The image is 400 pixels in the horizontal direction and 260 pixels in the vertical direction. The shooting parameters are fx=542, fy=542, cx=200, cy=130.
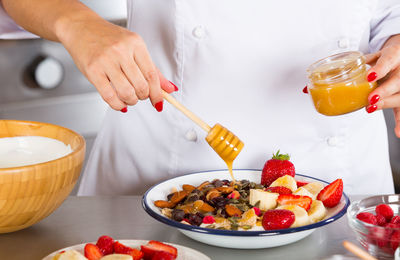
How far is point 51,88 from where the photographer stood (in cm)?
261

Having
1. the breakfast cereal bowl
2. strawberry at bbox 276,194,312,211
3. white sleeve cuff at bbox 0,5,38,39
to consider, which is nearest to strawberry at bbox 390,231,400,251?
the breakfast cereal bowl

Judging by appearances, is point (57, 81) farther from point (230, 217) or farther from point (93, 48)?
point (230, 217)

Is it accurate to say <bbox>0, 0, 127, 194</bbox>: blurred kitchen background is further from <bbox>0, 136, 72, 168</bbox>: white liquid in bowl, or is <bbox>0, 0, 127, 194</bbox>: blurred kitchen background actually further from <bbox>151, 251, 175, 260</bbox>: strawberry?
<bbox>151, 251, 175, 260</bbox>: strawberry

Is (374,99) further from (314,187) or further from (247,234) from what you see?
(247,234)

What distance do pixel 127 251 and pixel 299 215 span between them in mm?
342

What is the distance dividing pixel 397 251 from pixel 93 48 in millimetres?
700

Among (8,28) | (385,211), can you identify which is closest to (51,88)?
(8,28)

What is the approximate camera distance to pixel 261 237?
991 millimetres

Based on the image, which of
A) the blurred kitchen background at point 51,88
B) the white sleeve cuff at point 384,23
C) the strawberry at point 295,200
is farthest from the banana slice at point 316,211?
the blurred kitchen background at point 51,88

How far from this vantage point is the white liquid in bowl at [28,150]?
1199 mm

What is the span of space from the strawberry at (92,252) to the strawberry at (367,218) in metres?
0.48

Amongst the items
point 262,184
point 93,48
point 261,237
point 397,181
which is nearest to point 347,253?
point 261,237

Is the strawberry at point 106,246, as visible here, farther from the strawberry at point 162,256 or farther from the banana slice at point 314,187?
the banana slice at point 314,187

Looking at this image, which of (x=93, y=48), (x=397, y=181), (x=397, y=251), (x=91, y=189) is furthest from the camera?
(x=397, y=181)
